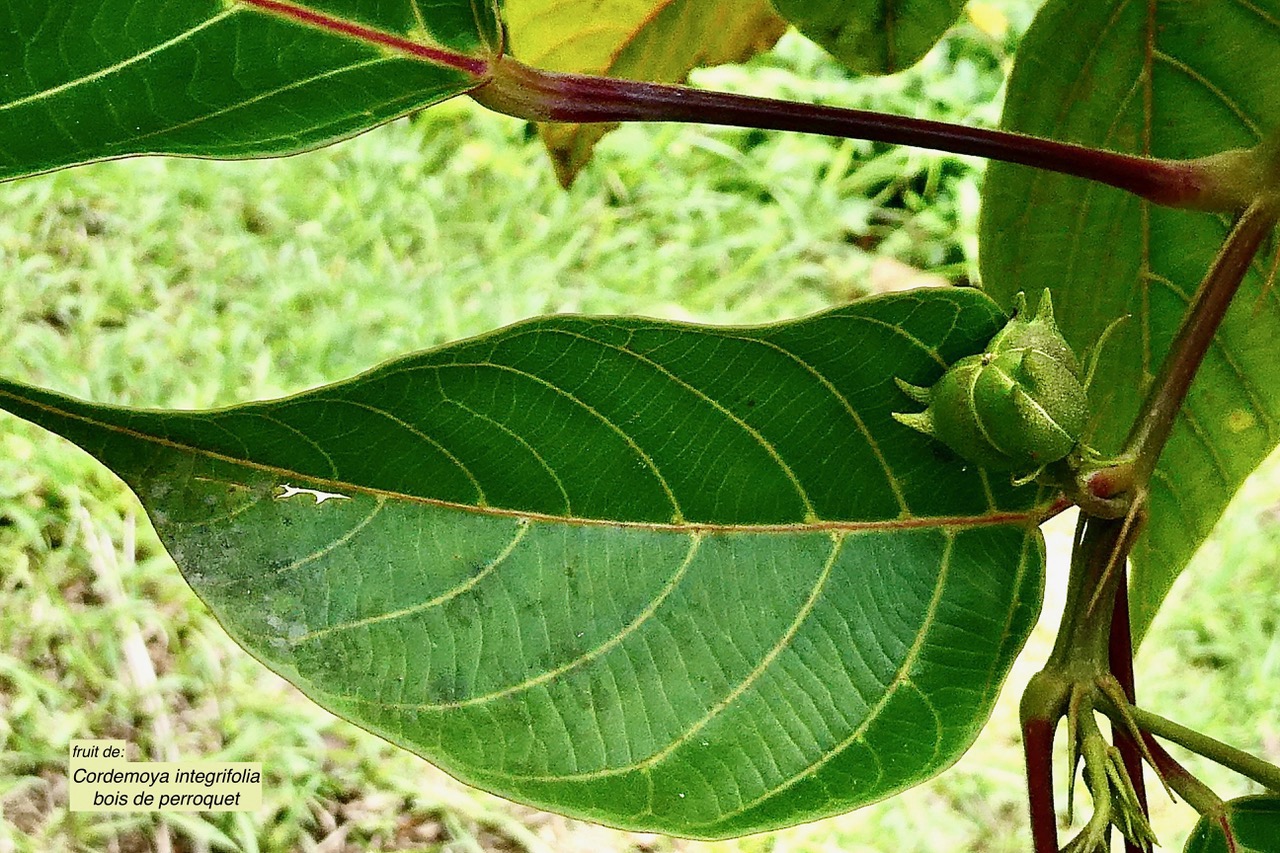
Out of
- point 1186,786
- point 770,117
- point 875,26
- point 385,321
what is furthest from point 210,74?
point 385,321

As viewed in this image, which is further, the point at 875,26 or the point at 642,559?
the point at 875,26

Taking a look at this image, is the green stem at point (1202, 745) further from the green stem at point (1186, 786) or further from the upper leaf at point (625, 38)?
the upper leaf at point (625, 38)

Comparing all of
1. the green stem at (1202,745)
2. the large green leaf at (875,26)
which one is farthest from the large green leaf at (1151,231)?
the green stem at (1202,745)

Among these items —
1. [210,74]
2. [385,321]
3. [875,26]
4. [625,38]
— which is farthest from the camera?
[385,321]

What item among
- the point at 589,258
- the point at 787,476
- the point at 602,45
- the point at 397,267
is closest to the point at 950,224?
the point at 589,258

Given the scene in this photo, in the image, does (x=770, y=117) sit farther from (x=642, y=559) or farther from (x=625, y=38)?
(x=625, y=38)
